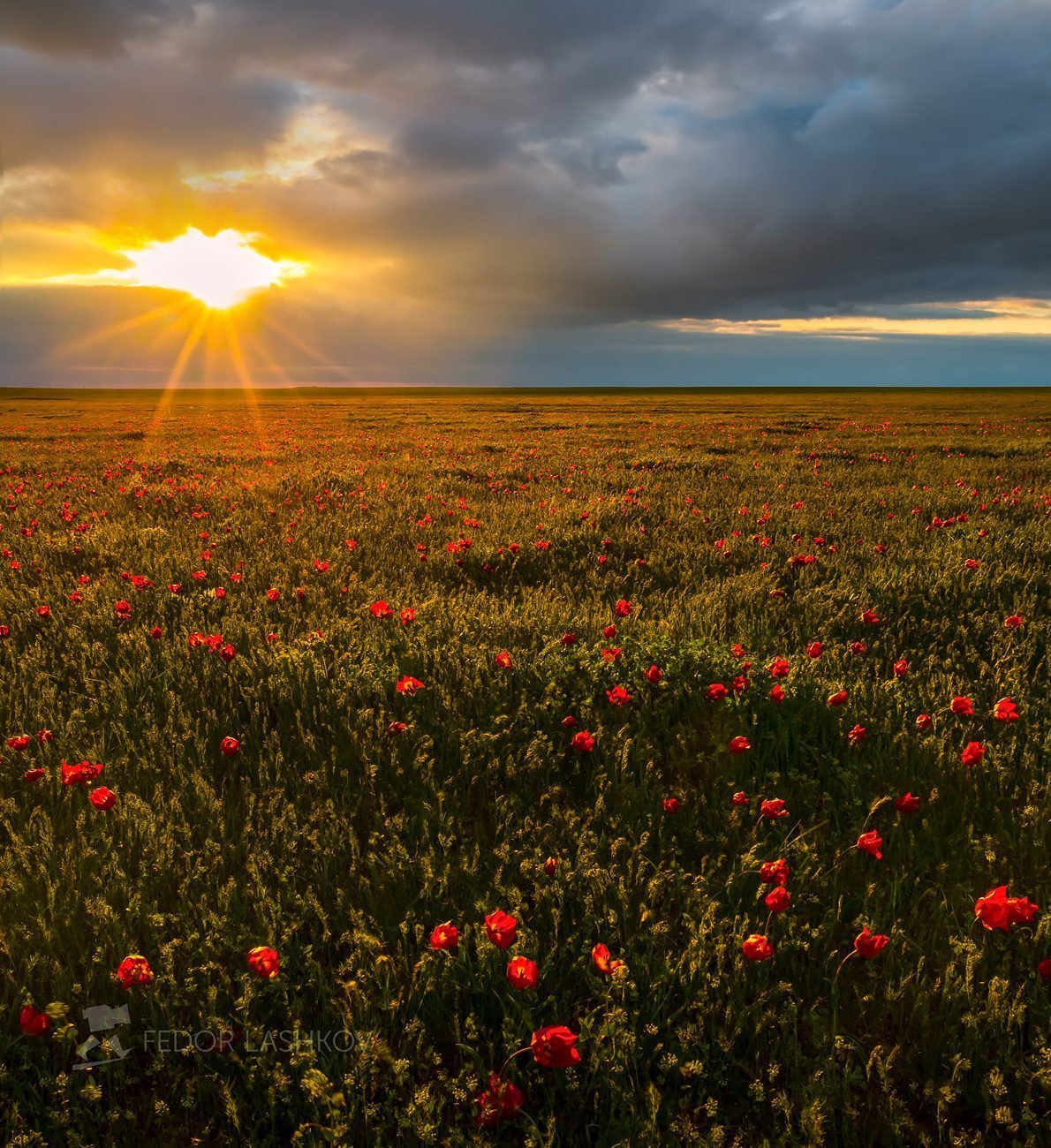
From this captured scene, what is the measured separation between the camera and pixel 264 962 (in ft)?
6.04

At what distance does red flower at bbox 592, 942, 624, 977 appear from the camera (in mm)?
1845

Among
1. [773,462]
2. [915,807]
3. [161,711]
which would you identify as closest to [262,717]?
[161,711]

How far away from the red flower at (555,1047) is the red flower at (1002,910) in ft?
3.80

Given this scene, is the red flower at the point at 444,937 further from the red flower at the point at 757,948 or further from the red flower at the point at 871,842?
the red flower at the point at 871,842

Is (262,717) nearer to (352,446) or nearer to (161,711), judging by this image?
(161,711)

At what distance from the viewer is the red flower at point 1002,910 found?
5.95 ft

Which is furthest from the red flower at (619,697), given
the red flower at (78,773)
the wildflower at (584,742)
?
the red flower at (78,773)

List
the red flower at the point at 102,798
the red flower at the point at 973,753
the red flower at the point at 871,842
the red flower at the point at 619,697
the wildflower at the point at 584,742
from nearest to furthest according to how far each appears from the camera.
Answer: the red flower at the point at 871,842 → the red flower at the point at 102,798 → the red flower at the point at 973,753 → the wildflower at the point at 584,742 → the red flower at the point at 619,697

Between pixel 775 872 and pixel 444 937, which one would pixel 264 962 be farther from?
pixel 775 872

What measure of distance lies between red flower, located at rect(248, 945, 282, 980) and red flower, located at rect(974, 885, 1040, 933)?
1.91 meters

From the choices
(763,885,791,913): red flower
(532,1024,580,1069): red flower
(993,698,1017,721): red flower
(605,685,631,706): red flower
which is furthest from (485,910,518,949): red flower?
(993,698,1017,721): red flower

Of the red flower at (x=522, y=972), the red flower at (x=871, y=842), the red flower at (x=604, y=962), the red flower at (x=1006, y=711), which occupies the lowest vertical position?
the red flower at (x=604, y=962)

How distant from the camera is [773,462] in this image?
13742 mm

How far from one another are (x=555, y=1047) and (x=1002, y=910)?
1.24 metres
